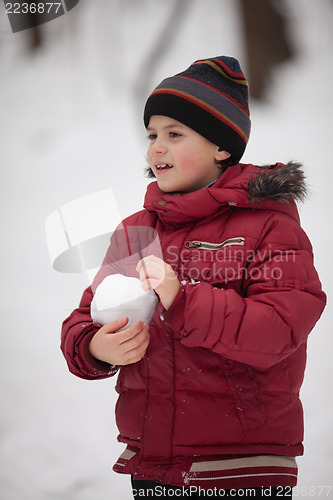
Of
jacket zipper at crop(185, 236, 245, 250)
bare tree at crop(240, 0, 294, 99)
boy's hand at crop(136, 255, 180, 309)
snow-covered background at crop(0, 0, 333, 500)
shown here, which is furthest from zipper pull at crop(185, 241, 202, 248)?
bare tree at crop(240, 0, 294, 99)

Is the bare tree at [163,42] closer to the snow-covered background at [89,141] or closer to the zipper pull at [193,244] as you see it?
the snow-covered background at [89,141]

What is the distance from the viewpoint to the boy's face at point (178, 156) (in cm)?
97

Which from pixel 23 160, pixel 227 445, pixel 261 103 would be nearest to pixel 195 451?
pixel 227 445

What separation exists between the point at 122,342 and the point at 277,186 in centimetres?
36

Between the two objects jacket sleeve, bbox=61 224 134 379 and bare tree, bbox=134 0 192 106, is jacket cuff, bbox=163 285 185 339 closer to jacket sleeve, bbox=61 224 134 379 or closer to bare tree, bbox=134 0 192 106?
jacket sleeve, bbox=61 224 134 379

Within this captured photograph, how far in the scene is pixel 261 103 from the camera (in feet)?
6.54

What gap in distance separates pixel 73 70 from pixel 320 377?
1.46 meters

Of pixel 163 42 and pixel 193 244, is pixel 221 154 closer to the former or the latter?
pixel 193 244

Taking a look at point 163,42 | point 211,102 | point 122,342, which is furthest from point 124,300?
point 163,42

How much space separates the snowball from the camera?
0.83 m

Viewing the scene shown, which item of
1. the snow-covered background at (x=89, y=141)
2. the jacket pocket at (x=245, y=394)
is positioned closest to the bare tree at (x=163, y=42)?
the snow-covered background at (x=89, y=141)

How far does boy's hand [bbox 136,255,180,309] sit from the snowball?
0.03m

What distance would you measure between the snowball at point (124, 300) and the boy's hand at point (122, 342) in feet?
0.05

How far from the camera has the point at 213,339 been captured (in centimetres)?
78
